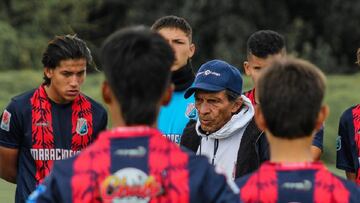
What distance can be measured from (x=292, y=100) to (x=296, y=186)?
0.32m

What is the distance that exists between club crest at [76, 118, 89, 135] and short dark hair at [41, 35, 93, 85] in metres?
0.34

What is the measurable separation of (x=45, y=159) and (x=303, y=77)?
2862 millimetres

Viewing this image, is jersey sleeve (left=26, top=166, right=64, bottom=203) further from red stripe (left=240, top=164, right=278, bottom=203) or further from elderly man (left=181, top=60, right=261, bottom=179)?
elderly man (left=181, top=60, right=261, bottom=179)

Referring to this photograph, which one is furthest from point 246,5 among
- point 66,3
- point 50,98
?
point 50,98

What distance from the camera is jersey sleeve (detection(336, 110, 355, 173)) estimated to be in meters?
6.41

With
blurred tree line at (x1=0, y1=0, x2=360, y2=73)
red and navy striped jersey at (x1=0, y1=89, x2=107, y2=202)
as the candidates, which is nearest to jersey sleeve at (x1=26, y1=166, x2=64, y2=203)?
red and navy striped jersey at (x1=0, y1=89, x2=107, y2=202)

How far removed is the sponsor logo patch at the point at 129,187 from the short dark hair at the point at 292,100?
0.52 metres

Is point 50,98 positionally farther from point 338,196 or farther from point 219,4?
point 219,4

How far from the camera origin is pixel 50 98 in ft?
21.0

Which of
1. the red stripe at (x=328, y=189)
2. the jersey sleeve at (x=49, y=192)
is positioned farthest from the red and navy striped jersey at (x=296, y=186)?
the jersey sleeve at (x=49, y=192)

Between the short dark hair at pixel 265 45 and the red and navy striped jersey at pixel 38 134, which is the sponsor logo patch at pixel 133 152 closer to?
the red and navy striped jersey at pixel 38 134

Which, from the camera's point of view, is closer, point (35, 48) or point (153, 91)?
point (153, 91)

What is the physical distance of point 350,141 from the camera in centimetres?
641

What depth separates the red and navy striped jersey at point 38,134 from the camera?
247 inches
